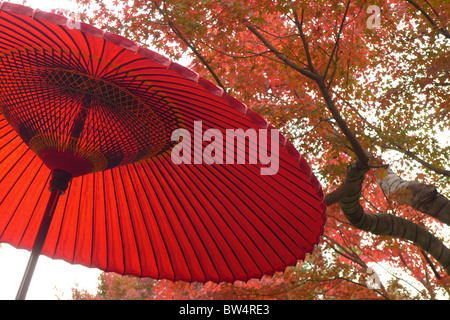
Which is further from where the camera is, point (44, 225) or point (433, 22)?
point (433, 22)

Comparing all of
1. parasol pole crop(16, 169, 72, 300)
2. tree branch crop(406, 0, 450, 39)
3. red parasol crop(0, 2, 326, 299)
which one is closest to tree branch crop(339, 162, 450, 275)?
tree branch crop(406, 0, 450, 39)

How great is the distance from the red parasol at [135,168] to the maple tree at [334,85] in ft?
7.28

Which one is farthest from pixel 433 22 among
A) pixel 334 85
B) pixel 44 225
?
pixel 44 225

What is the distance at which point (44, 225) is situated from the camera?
176 centimetres

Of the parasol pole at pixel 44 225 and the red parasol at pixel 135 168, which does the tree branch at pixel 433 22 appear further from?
the parasol pole at pixel 44 225

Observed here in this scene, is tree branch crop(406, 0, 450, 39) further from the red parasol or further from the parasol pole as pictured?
the parasol pole

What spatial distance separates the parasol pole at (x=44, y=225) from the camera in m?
1.58

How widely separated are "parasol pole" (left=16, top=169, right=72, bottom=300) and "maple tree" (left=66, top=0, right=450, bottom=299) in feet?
9.06

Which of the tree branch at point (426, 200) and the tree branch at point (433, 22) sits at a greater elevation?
the tree branch at point (433, 22)

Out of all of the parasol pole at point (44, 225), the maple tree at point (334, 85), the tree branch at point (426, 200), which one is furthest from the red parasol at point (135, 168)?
the tree branch at point (426, 200)

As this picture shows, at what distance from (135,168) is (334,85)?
12.7 feet

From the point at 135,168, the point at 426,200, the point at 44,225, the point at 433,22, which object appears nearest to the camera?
the point at 44,225

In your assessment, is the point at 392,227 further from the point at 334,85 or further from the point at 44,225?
the point at 44,225

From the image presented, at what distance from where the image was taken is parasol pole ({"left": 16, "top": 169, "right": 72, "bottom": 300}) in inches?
62.4
